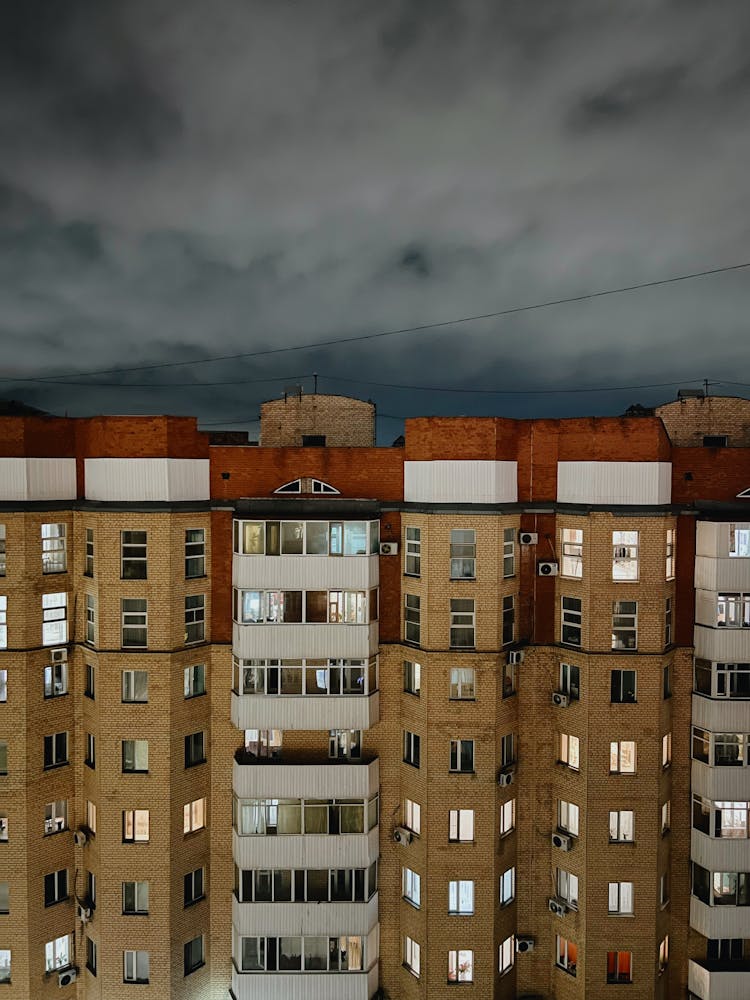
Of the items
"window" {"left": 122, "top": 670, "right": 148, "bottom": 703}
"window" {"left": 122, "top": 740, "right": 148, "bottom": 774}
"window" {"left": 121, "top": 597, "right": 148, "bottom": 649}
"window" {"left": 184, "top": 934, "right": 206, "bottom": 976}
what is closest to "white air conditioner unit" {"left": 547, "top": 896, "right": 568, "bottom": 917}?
"window" {"left": 184, "top": 934, "right": 206, "bottom": 976}

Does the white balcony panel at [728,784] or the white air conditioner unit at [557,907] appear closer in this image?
the white balcony panel at [728,784]

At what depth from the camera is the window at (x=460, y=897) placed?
18.3 metres

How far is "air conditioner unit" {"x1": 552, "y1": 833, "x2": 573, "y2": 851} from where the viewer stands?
18.4m

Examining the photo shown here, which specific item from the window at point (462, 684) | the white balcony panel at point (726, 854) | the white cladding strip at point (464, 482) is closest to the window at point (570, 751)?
the window at point (462, 684)

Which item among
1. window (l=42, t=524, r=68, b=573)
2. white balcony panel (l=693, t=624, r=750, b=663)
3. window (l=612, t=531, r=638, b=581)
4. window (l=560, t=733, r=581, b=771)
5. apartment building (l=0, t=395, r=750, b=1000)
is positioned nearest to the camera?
window (l=612, t=531, r=638, b=581)

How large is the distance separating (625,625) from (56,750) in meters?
19.3

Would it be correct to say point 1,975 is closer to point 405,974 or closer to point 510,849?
point 405,974

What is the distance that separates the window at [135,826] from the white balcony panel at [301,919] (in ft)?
12.5

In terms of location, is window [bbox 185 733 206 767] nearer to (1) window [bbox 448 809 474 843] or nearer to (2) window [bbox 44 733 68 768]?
(2) window [bbox 44 733 68 768]

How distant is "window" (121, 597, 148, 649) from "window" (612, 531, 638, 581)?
1506cm

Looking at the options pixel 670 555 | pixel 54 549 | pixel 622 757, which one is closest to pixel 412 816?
pixel 622 757

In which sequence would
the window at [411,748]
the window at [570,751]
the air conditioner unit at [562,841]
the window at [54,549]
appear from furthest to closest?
the window at [411,748] < the window at [54,549] < the window at [570,751] < the air conditioner unit at [562,841]

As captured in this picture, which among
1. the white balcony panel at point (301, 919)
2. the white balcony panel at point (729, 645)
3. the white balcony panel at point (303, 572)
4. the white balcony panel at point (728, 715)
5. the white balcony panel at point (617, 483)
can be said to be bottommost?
the white balcony panel at point (301, 919)

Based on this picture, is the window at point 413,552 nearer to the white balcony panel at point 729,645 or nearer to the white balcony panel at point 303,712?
the white balcony panel at point 303,712
